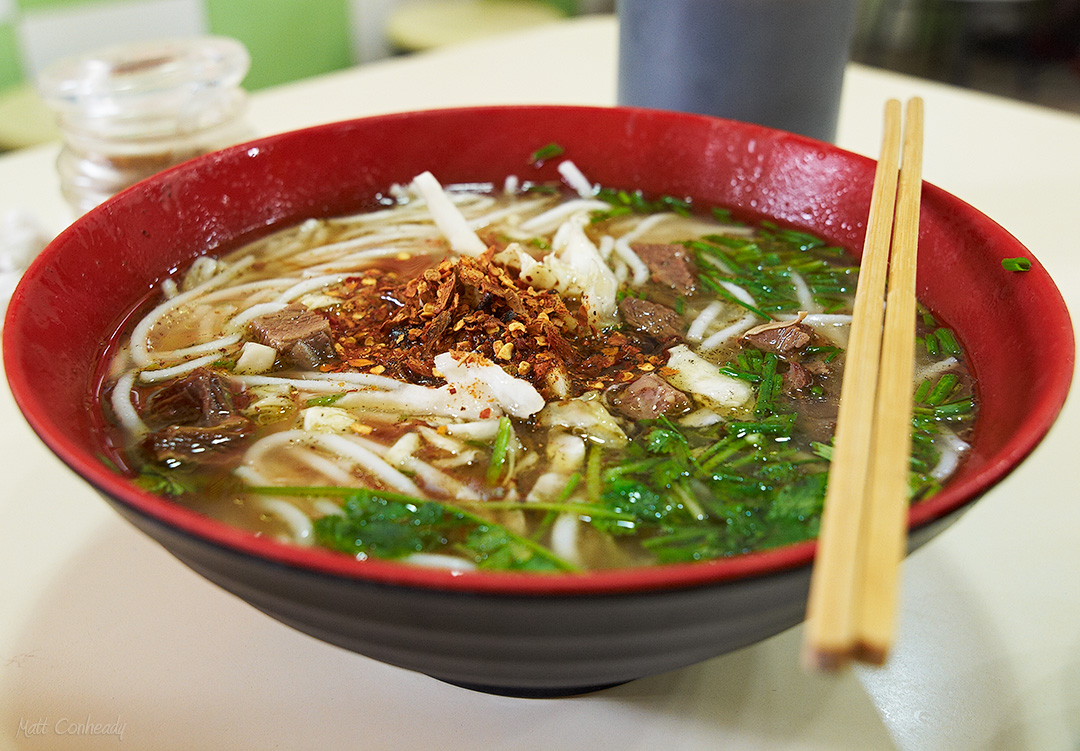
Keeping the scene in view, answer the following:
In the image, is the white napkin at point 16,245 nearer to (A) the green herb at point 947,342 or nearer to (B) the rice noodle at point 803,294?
(B) the rice noodle at point 803,294

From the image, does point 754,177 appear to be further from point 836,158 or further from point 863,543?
point 863,543

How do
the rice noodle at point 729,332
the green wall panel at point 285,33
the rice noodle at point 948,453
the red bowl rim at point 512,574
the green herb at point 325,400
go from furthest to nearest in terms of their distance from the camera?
the green wall panel at point 285,33, the rice noodle at point 729,332, the green herb at point 325,400, the rice noodle at point 948,453, the red bowl rim at point 512,574

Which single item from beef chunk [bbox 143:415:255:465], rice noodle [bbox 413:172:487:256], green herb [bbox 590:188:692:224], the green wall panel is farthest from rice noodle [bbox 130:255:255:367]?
the green wall panel

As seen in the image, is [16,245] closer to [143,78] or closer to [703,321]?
[143,78]

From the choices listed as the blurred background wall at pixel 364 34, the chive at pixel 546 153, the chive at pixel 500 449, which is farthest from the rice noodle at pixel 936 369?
the blurred background wall at pixel 364 34

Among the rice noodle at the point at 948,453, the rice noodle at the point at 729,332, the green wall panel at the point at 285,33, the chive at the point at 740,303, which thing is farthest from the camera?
the green wall panel at the point at 285,33

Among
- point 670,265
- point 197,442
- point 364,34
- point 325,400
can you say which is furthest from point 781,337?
point 364,34

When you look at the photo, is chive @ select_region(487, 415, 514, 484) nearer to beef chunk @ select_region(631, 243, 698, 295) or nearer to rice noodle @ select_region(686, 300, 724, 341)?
rice noodle @ select_region(686, 300, 724, 341)
